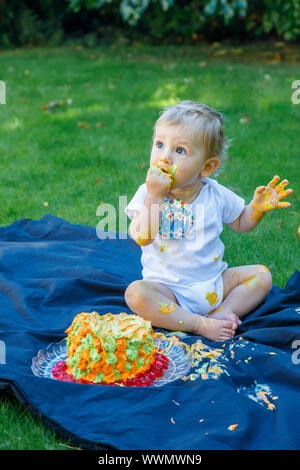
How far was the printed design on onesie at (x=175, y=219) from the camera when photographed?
276 cm

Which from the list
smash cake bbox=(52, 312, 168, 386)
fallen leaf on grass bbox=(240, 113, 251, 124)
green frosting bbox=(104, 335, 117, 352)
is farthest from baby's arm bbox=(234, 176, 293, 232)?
fallen leaf on grass bbox=(240, 113, 251, 124)

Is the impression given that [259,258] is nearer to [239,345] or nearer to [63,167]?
[239,345]

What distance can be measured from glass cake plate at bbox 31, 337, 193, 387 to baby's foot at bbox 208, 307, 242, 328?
0.91ft

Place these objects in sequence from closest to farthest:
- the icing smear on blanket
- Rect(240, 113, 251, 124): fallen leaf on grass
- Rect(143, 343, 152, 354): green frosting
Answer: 1. the icing smear on blanket
2. Rect(143, 343, 152, 354): green frosting
3. Rect(240, 113, 251, 124): fallen leaf on grass

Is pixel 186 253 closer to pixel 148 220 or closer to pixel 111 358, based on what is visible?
pixel 148 220

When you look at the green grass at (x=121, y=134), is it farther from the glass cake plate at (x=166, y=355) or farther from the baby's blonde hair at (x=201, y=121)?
the baby's blonde hair at (x=201, y=121)

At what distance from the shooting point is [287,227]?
397cm

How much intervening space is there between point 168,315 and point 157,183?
60cm

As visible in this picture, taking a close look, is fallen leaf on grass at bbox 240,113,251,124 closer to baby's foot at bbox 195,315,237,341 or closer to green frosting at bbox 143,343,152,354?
baby's foot at bbox 195,315,237,341

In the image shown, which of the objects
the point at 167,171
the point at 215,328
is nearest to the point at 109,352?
the point at 215,328

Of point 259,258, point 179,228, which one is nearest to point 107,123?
point 259,258

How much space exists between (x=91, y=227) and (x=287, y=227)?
1305 millimetres

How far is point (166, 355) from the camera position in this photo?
2.52 meters

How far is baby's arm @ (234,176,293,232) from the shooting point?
277 centimetres
